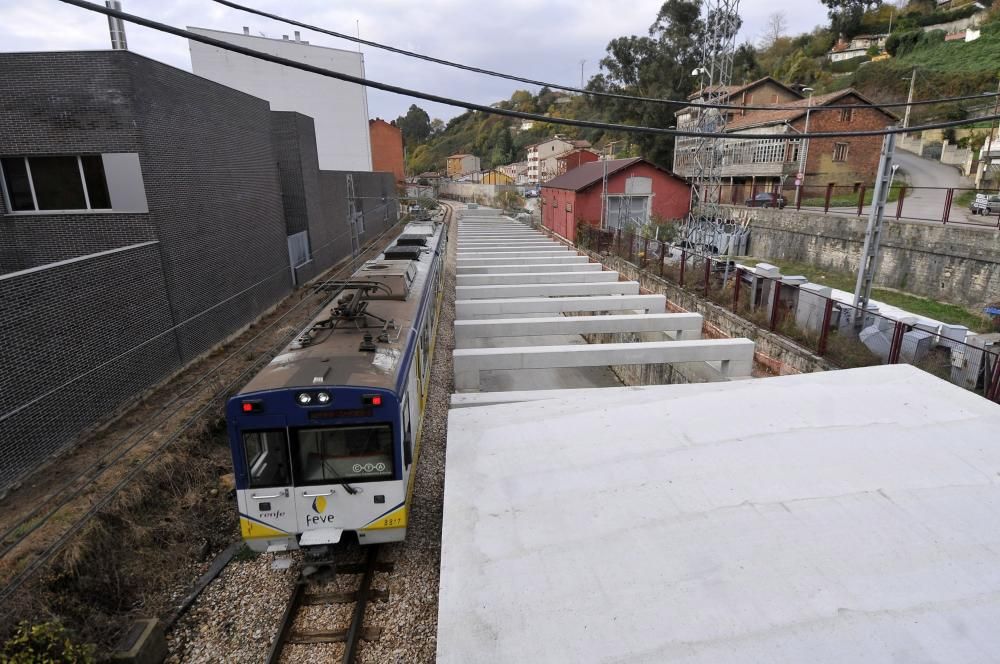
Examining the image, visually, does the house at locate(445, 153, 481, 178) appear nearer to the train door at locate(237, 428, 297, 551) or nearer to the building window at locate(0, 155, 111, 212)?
the building window at locate(0, 155, 111, 212)

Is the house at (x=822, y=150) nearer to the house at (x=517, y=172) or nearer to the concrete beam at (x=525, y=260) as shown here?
the concrete beam at (x=525, y=260)

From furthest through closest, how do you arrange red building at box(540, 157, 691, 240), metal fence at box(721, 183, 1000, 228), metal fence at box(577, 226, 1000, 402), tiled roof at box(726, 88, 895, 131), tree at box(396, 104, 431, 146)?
tree at box(396, 104, 431, 146)
tiled roof at box(726, 88, 895, 131)
red building at box(540, 157, 691, 240)
metal fence at box(721, 183, 1000, 228)
metal fence at box(577, 226, 1000, 402)

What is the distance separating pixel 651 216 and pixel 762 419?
982 inches

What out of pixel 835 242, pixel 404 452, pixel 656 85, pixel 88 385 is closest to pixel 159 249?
pixel 88 385

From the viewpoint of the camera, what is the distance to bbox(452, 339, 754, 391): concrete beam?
39.6 feet

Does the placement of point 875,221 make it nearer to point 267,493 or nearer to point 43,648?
point 267,493

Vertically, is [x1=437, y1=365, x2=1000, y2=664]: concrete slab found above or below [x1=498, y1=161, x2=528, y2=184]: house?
below

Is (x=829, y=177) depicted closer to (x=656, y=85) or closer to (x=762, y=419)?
(x=656, y=85)

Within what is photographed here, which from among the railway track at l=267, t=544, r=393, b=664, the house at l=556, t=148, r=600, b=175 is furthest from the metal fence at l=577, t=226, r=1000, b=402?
the house at l=556, t=148, r=600, b=175

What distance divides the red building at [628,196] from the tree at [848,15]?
5683 cm

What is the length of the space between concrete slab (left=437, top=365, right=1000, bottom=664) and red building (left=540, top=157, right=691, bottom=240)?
78.6 ft

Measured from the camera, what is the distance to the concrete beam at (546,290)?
18297mm

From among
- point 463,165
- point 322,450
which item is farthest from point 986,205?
point 463,165

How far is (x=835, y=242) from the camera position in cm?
2255
